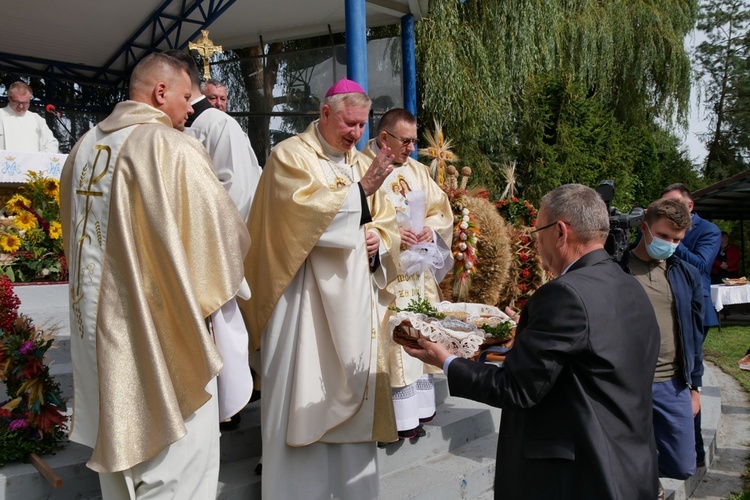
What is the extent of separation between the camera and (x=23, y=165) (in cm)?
767

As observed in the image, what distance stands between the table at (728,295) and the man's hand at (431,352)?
437 inches

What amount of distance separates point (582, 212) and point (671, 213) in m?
1.71

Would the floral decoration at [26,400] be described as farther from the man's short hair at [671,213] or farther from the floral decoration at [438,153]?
the floral decoration at [438,153]

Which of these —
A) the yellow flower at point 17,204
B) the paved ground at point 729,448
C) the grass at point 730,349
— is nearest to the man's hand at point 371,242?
the paved ground at point 729,448

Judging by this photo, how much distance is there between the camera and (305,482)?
3.49 metres

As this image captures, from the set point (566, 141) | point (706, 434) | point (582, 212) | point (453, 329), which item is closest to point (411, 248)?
point (453, 329)

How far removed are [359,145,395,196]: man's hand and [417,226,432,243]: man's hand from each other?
2.83 ft

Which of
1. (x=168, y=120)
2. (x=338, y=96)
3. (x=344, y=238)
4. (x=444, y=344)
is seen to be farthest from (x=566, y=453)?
(x=338, y=96)

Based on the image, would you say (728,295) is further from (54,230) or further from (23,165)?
(23,165)

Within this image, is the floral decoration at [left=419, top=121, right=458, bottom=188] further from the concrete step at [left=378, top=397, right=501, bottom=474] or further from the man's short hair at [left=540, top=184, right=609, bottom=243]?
the man's short hair at [left=540, top=184, right=609, bottom=243]

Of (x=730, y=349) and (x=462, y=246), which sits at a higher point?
(x=462, y=246)

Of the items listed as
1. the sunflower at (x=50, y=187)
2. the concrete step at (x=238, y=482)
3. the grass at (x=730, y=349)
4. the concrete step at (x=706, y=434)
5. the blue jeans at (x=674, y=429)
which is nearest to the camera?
the concrete step at (x=238, y=482)

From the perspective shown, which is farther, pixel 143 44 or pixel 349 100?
pixel 143 44

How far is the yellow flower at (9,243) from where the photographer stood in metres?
6.20
